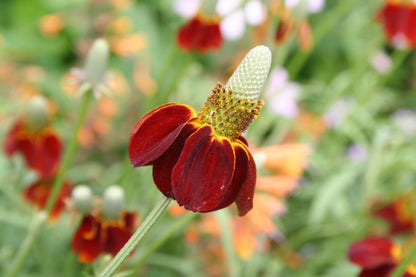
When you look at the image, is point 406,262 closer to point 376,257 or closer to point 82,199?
point 376,257

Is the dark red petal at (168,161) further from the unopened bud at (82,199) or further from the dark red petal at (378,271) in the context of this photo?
the dark red petal at (378,271)

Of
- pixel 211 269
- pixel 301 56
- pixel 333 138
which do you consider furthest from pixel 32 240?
pixel 333 138

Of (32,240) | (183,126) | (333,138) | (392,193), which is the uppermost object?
(183,126)

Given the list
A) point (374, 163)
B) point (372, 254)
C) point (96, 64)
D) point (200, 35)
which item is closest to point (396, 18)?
point (374, 163)

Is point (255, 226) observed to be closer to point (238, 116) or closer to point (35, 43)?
point (238, 116)

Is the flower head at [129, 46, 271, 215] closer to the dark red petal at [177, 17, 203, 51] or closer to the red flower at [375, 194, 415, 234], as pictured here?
the dark red petal at [177, 17, 203, 51]

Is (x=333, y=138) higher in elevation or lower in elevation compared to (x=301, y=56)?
lower

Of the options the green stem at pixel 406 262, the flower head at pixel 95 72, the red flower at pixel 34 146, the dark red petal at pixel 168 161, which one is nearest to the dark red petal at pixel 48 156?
the red flower at pixel 34 146
